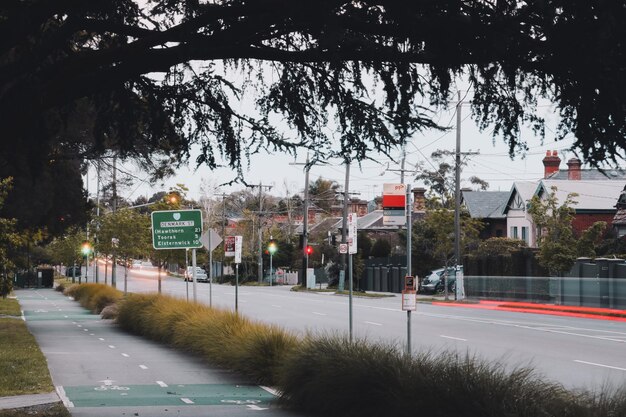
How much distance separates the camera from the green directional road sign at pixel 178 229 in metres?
30.0

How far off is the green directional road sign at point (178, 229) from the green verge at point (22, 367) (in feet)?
19.9

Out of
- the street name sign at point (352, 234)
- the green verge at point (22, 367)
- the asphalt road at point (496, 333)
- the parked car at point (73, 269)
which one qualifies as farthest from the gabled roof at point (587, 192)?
the street name sign at point (352, 234)

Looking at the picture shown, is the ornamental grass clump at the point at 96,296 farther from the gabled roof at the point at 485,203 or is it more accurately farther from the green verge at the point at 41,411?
the gabled roof at the point at 485,203

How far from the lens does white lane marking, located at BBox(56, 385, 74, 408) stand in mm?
13523

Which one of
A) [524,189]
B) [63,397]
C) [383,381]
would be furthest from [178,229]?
[524,189]

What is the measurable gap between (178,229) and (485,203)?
169 feet

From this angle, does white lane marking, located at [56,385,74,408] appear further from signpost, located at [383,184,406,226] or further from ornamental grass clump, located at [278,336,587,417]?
signpost, located at [383,184,406,226]

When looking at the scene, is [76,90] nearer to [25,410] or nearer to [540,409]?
[540,409]

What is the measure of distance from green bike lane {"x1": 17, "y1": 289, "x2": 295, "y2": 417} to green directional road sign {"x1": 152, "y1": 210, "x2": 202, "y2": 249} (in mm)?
4435

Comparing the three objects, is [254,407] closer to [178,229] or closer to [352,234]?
[352,234]

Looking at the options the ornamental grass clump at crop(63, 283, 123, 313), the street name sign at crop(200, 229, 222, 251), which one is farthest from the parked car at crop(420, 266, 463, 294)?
the street name sign at crop(200, 229, 222, 251)

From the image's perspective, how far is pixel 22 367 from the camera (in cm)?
1759

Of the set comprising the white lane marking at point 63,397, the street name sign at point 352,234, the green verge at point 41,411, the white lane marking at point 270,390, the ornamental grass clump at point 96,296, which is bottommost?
the white lane marking at point 63,397

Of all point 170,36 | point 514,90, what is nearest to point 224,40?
point 170,36
